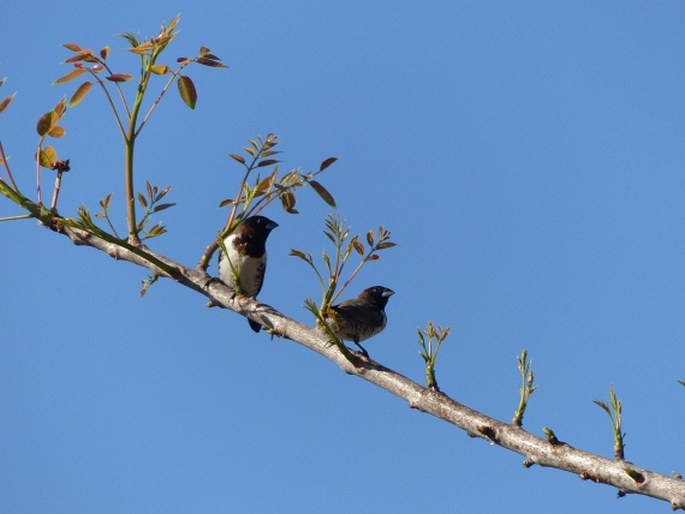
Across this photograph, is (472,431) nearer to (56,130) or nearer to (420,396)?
(420,396)

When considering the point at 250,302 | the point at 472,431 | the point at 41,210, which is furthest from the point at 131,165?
the point at 472,431

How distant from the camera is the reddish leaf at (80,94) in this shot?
11.2 feet

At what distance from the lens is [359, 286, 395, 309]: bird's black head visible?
701 centimetres

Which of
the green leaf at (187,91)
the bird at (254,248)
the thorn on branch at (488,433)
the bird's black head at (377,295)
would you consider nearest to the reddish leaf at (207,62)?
the green leaf at (187,91)

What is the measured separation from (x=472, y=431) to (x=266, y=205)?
138cm

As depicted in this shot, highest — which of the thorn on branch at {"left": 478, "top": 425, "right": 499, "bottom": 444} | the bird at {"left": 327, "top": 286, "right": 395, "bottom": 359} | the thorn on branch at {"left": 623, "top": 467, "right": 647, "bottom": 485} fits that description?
the bird at {"left": 327, "top": 286, "right": 395, "bottom": 359}

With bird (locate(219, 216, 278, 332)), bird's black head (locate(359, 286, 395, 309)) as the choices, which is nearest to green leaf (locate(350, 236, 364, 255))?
bird's black head (locate(359, 286, 395, 309))

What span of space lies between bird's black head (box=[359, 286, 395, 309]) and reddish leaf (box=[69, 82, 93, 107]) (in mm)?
3683

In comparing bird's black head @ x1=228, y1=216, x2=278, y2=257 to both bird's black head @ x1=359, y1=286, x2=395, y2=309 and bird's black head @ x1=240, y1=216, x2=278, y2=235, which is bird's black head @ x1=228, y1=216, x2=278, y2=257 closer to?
bird's black head @ x1=240, y1=216, x2=278, y2=235

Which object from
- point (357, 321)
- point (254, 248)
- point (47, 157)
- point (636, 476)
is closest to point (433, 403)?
point (636, 476)

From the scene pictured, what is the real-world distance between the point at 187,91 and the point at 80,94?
0.40 meters

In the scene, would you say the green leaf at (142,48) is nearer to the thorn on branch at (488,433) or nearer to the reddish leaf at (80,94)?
the reddish leaf at (80,94)

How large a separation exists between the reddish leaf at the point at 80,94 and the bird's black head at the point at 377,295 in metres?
3.68

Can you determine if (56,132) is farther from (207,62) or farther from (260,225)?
(260,225)
